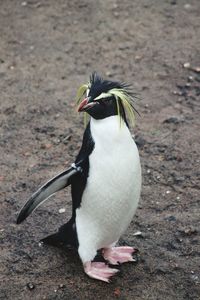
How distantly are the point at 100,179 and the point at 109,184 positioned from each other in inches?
1.6

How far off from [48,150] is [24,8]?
1889mm

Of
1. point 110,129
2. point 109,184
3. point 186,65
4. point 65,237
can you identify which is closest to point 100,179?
point 109,184

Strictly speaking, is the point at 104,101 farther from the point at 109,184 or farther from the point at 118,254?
the point at 118,254

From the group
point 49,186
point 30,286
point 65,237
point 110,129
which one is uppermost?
point 110,129

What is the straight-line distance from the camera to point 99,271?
2.54m

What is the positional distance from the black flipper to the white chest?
0.06m

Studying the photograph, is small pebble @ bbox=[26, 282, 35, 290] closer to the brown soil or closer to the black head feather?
the brown soil

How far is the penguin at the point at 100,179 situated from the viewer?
88.9 inches

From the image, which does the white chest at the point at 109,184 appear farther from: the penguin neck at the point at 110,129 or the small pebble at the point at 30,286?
the small pebble at the point at 30,286

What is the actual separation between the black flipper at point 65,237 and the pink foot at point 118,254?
0.54 feet

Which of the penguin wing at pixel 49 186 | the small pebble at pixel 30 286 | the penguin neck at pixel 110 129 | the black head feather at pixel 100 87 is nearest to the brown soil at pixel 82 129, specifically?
the small pebble at pixel 30 286

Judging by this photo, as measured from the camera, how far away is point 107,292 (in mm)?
2506

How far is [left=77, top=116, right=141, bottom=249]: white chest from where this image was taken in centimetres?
227

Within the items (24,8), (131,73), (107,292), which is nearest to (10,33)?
(24,8)
